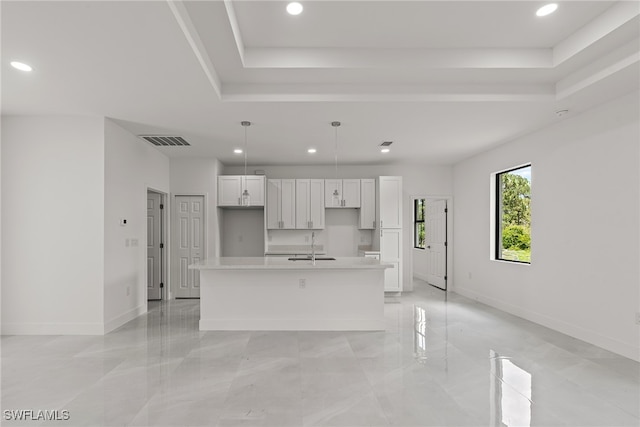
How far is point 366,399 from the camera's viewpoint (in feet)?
8.84

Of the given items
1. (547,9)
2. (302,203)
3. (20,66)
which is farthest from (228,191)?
(547,9)

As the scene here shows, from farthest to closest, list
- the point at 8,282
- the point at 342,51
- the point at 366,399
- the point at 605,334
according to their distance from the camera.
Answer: the point at 8,282, the point at 605,334, the point at 342,51, the point at 366,399

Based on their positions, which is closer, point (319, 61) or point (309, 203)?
point (319, 61)

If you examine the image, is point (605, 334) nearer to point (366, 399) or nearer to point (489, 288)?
point (489, 288)

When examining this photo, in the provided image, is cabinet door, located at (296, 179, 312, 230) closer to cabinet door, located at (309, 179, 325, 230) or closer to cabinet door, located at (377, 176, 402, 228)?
cabinet door, located at (309, 179, 325, 230)

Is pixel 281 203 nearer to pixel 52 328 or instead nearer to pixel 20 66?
pixel 52 328

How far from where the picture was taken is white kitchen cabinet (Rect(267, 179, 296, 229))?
7.15m

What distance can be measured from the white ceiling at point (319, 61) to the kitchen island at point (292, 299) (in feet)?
6.68

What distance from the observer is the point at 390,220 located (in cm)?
707

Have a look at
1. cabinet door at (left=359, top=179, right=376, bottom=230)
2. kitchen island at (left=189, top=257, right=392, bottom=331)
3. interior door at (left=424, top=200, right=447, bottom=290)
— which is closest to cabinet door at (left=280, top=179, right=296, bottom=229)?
cabinet door at (left=359, top=179, right=376, bottom=230)

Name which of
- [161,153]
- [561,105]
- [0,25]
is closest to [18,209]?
[161,153]

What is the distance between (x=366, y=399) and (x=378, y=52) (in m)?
3.08

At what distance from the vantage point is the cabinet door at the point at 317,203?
7.23 meters

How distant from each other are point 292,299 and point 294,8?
3373mm
